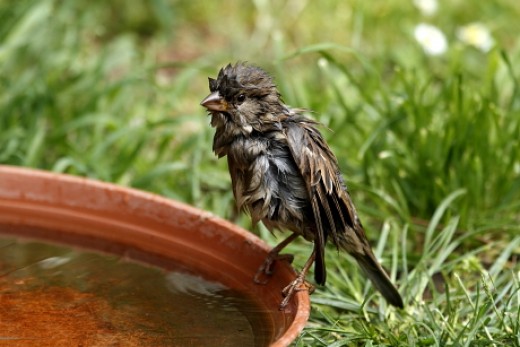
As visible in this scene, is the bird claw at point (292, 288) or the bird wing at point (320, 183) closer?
the bird claw at point (292, 288)

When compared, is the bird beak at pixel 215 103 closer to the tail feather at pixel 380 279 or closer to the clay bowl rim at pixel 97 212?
the clay bowl rim at pixel 97 212

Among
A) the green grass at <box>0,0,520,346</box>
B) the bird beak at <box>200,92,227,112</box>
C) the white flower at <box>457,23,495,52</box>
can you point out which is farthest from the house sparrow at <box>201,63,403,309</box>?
the white flower at <box>457,23,495,52</box>

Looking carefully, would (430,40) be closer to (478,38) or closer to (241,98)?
(478,38)

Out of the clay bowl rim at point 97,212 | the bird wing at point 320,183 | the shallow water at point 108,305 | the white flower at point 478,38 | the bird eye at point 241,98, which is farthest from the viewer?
the white flower at point 478,38

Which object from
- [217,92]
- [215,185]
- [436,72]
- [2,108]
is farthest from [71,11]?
[217,92]

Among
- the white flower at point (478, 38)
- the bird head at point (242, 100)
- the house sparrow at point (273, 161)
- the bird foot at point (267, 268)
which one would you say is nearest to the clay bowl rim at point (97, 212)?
the bird foot at point (267, 268)

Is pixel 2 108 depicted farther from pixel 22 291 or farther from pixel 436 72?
pixel 436 72
